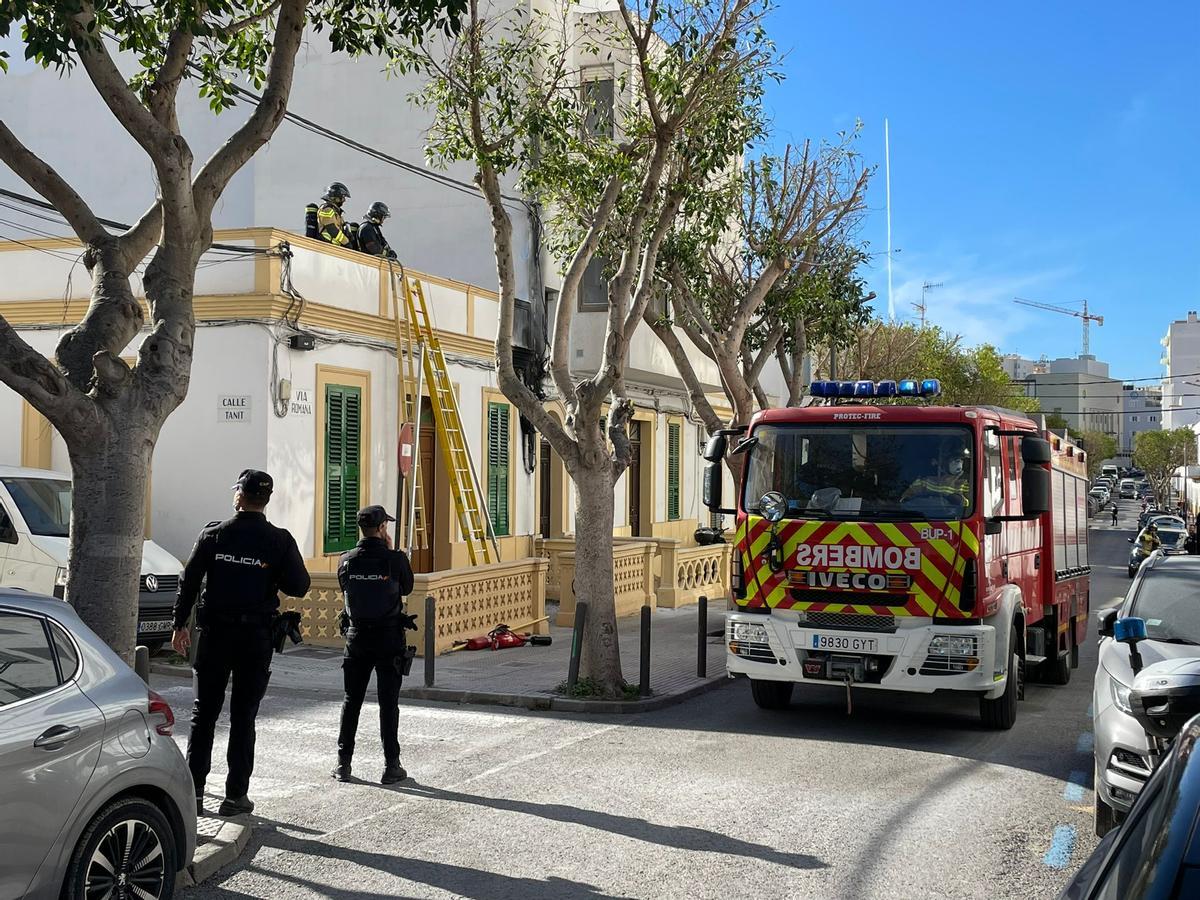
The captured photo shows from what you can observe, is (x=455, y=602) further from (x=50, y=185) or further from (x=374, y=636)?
(x=50, y=185)

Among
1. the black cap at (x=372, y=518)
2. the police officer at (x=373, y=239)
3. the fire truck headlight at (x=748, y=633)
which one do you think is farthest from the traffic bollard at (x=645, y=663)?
the police officer at (x=373, y=239)

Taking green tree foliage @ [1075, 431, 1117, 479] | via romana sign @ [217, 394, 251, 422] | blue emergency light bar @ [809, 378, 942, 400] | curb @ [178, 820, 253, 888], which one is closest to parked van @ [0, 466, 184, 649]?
via romana sign @ [217, 394, 251, 422]

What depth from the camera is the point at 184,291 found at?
755 cm

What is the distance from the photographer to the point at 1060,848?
6.99m

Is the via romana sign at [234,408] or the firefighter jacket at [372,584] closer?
the firefighter jacket at [372,584]

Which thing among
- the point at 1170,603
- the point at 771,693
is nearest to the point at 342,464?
the point at 771,693

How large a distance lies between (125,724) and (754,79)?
35.6 ft

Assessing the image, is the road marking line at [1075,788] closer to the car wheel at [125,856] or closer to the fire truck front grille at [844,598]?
the fire truck front grille at [844,598]

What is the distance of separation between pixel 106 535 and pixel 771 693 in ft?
21.5

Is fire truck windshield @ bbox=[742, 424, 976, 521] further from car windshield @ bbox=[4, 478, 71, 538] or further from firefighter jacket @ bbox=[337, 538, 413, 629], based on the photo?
car windshield @ bbox=[4, 478, 71, 538]

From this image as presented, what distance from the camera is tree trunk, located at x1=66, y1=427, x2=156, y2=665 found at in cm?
691

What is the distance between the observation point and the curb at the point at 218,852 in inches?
242

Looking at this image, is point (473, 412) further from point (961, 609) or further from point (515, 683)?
point (961, 609)

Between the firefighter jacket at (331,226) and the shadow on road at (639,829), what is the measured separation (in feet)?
35.9
